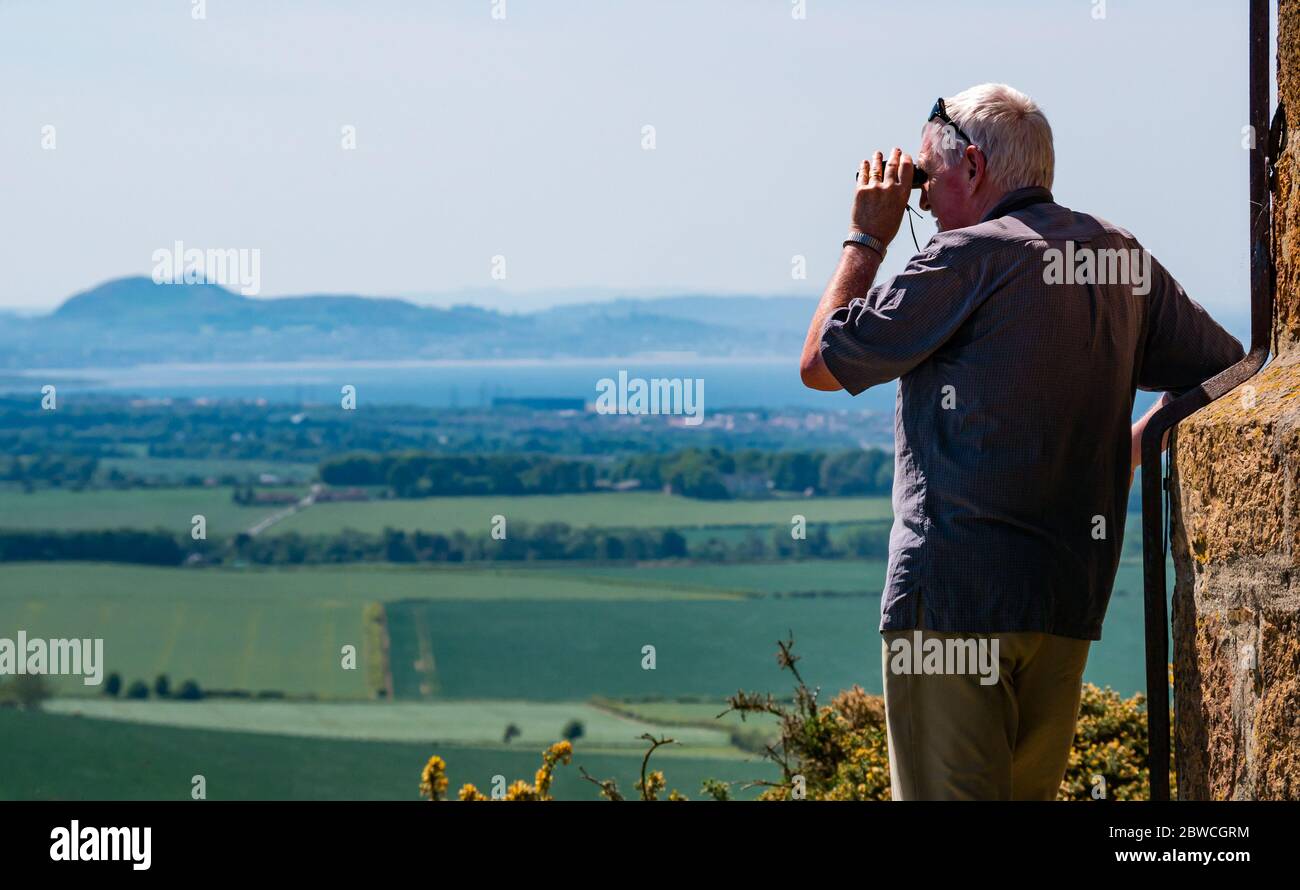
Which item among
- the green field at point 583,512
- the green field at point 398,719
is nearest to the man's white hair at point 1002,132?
the green field at point 398,719

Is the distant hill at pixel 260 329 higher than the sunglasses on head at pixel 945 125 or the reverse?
higher

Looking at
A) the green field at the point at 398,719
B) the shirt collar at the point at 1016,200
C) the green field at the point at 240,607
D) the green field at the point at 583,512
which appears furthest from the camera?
the green field at the point at 583,512

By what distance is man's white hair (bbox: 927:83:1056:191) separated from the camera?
2.53 metres

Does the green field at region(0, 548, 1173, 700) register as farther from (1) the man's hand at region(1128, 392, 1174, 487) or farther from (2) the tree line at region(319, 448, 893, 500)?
(1) the man's hand at region(1128, 392, 1174, 487)

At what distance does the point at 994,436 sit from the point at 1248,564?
1.51 feet

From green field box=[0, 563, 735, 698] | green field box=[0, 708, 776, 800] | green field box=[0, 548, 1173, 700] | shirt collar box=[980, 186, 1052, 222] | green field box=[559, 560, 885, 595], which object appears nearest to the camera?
shirt collar box=[980, 186, 1052, 222]

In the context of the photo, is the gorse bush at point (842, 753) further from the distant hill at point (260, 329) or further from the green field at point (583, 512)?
the distant hill at point (260, 329)

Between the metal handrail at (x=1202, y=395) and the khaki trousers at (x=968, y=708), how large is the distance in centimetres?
16

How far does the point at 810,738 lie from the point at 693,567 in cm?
3717

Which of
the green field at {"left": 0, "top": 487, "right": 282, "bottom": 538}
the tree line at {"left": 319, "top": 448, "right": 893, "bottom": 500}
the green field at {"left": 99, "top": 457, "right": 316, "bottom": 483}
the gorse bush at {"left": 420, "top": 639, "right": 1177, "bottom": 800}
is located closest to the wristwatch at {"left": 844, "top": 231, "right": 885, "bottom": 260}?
the gorse bush at {"left": 420, "top": 639, "right": 1177, "bottom": 800}

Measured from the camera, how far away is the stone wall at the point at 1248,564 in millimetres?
2121

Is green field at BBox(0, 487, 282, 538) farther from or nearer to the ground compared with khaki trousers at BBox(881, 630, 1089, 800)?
farther from the ground

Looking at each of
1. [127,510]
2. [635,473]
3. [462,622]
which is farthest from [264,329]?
[462,622]

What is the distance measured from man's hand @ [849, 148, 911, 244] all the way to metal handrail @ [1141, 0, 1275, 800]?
60 centimetres
